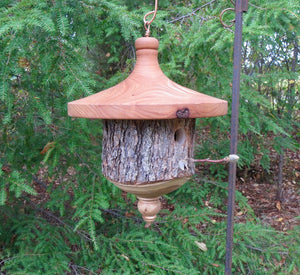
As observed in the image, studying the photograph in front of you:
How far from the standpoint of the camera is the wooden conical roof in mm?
1067

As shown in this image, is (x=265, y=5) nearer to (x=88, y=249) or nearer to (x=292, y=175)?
(x=88, y=249)

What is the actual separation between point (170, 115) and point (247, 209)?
2369 millimetres

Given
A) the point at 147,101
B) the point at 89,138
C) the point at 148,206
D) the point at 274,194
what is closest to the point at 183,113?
the point at 147,101

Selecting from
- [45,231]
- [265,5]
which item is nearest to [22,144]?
[45,231]

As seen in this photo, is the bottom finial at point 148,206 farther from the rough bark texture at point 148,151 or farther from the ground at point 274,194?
the ground at point 274,194

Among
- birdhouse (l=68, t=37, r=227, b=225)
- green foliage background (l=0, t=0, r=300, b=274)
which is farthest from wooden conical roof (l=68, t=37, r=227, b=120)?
green foliage background (l=0, t=0, r=300, b=274)

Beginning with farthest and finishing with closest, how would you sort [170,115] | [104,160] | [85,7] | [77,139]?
[77,139], [85,7], [104,160], [170,115]

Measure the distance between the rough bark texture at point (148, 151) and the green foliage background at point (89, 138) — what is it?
1.71 feet

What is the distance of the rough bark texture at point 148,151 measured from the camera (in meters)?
1.30

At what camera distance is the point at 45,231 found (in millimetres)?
2594

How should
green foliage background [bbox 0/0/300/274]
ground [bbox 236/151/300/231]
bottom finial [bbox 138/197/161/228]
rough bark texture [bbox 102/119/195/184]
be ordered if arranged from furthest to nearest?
ground [bbox 236/151/300/231]
green foliage background [bbox 0/0/300/274]
bottom finial [bbox 138/197/161/228]
rough bark texture [bbox 102/119/195/184]

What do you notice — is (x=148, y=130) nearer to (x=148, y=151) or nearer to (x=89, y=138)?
(x=148, y=151)

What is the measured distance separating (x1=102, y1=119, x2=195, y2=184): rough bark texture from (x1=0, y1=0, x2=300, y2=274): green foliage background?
520mm

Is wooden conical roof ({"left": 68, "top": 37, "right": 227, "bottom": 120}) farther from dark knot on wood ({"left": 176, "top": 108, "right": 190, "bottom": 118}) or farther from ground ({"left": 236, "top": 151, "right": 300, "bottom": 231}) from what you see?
ground ({"left": 236, "top": 151, "right": 300, "bottom": 231})
